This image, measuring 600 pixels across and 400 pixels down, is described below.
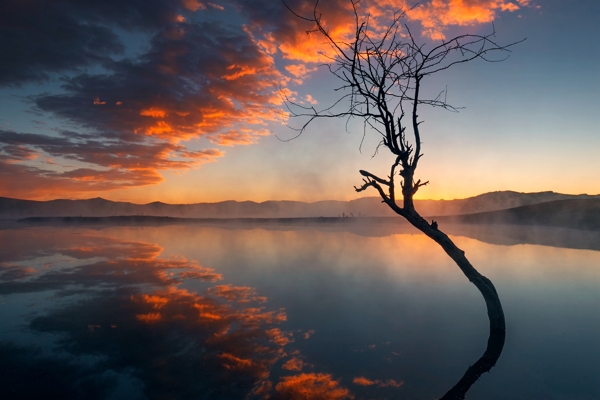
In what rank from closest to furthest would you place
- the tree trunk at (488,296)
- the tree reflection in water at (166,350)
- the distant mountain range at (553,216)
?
the tree reflection in water at (166,350), the tree trunk at (488,296), the distant mountain range at (553,216)

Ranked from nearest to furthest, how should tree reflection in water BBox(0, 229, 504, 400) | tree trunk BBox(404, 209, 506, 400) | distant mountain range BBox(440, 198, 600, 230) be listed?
tree reflection in water BBox(0, 229, 504, 400) → tree trunk BBox(404, 209, 506, 400) → distant mountain range BBox(440, 198, 600, 230)

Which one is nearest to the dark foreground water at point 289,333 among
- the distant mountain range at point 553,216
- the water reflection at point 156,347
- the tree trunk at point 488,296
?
the water reflection at point 156,347

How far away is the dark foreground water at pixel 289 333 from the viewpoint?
16.9ft

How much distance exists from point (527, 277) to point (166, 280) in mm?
13412

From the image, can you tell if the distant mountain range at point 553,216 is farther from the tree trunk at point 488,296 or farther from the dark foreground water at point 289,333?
the tree trunk at point 488,296

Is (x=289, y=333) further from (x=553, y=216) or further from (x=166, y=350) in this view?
(x=553, y=216)

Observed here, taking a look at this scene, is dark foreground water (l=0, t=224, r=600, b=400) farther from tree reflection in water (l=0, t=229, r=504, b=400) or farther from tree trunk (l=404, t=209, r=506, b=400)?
tree trunk (l=404, t=209, r=506, b=400)

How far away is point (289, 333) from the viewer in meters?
7.21

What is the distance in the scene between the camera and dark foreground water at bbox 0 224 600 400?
5.15 meters

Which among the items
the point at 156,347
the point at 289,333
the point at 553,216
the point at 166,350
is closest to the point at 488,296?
the point at 289,333

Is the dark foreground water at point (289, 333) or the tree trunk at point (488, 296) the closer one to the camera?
the dark foreground water at point (289, 333)

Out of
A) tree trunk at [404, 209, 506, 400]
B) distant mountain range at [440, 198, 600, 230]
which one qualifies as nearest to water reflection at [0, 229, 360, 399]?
tree trunk at [404, 209, 506, 400]

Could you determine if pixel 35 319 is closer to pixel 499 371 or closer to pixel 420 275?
pixel 499 371

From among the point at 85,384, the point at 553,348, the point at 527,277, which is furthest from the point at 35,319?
the point at 527,277
